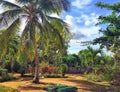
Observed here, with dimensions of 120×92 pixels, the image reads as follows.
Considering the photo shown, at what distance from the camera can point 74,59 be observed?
4800 centimetres

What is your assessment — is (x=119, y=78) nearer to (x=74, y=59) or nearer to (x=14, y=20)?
(x=14, y=20)

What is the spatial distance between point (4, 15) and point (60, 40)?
15.7 feet

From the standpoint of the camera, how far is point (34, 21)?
23156 mm

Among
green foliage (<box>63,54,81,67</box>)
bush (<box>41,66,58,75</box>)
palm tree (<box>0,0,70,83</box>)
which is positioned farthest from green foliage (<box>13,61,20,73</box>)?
palm tree (<box>0,0,70,83</box>)

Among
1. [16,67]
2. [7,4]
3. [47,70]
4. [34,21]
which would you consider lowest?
[47,70]

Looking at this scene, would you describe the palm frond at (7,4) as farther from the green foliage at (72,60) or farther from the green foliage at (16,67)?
the green foliage at (72,60)

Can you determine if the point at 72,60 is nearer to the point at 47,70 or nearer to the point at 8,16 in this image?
the point at 47,70

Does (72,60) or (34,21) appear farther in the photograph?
(72,60)

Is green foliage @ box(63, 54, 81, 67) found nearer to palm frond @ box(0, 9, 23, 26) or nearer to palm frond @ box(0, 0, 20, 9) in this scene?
palm frond @ box(0, 0, 20, 9)

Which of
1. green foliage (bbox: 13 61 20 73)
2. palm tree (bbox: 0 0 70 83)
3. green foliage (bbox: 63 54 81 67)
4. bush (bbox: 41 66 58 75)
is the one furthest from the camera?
green foliage (bbox: 63 54 81 67)

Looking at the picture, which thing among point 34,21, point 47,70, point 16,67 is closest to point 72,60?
point 16,67

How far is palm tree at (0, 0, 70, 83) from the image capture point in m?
22.5

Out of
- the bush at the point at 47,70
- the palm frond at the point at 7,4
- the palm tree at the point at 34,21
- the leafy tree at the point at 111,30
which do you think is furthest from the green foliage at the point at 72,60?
the leafy tree at the point at 111,30

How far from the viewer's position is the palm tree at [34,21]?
22.5 m
